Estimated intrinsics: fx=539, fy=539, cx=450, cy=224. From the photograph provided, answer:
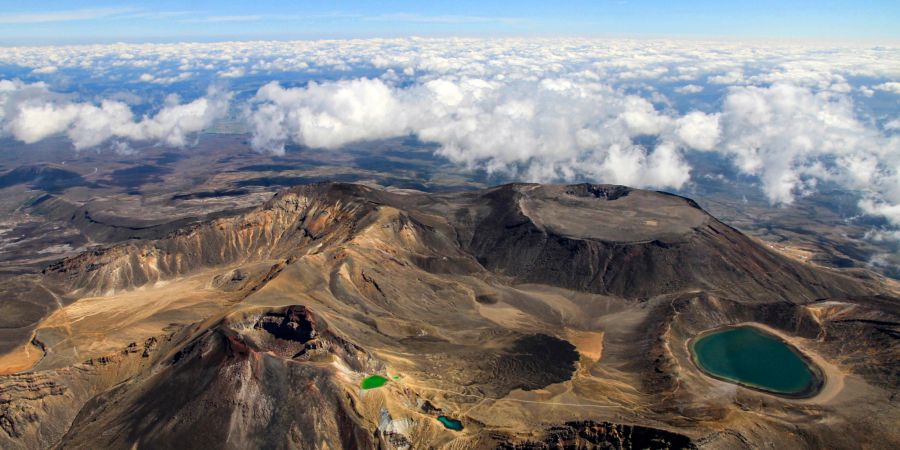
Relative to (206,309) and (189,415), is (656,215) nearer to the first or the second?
(206,309)

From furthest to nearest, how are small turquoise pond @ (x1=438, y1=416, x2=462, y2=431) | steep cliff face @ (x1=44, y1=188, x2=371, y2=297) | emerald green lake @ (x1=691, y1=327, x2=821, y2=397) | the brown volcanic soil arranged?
steep cliff face @ (x1=44, y1=188, x2=371, y2=297) < emerald green lake @ (x1=691, y1=327, x2=821, y2=397) < small turquoise pond @ (x1=438, y1=416, x2=462, y2=431) < the brown volcanic soil

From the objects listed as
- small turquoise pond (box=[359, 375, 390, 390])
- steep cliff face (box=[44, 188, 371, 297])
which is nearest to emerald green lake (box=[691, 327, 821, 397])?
small turquoise pond (box=[359, 375, 390, 390])

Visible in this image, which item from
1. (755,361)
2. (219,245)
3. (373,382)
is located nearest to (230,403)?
(373,382)

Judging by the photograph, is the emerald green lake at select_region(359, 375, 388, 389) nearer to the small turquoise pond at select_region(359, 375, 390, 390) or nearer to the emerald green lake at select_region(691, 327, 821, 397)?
the small turquoise pond at select_region(359, 375, 390, 390)

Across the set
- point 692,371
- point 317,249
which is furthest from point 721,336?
point 317,249

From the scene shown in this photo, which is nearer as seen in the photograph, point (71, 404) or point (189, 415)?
point (189, 415)

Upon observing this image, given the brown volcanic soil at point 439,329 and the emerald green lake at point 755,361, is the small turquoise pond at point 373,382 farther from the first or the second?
the emerald green lake at point 755,361

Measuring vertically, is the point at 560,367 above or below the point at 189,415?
below
